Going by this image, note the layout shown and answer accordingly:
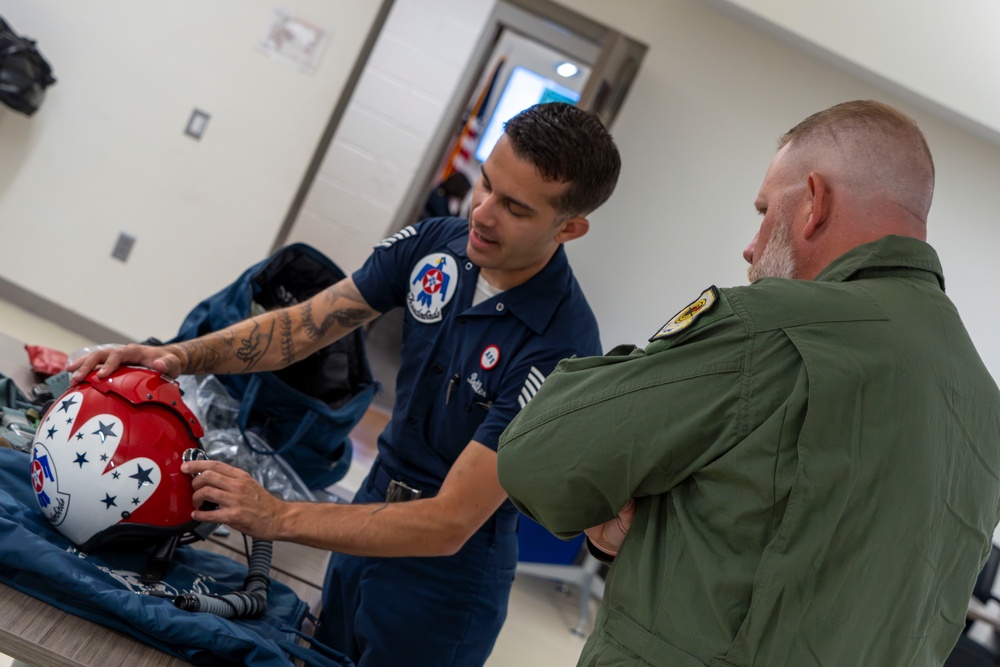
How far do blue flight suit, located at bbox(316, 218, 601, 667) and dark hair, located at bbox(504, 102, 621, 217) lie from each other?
0.55ft

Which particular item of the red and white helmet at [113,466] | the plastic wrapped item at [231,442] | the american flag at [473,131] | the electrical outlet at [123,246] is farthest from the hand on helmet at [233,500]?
the american flag at [473,131]

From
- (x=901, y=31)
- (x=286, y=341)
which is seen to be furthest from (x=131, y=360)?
(x=901, y=31)

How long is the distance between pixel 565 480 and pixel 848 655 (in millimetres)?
348

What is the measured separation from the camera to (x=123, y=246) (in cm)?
475

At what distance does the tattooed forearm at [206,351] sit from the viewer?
1.69 m

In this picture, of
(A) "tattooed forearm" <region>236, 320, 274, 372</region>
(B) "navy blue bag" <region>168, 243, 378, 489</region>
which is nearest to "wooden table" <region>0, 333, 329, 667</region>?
(A) "tattooed forearm" <region>236, 320, 274, 372</region>

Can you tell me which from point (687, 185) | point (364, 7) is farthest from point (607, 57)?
point (364, 7)

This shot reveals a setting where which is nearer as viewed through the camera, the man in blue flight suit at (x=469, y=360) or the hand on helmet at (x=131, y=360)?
the hand on helmet at (x=131, y=360)

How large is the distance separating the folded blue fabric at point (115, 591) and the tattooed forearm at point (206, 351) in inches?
14.6

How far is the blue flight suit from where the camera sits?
1678mm

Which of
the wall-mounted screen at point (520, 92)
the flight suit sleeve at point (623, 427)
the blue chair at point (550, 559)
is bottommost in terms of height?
the blue chair at point (550, 559)

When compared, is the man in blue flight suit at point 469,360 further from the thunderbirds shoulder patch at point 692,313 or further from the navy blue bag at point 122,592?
the thunderbirds shoulder patch at point 692,313

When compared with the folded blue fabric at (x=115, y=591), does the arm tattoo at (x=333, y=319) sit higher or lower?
higher

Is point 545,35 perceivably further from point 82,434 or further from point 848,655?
point 848,655
